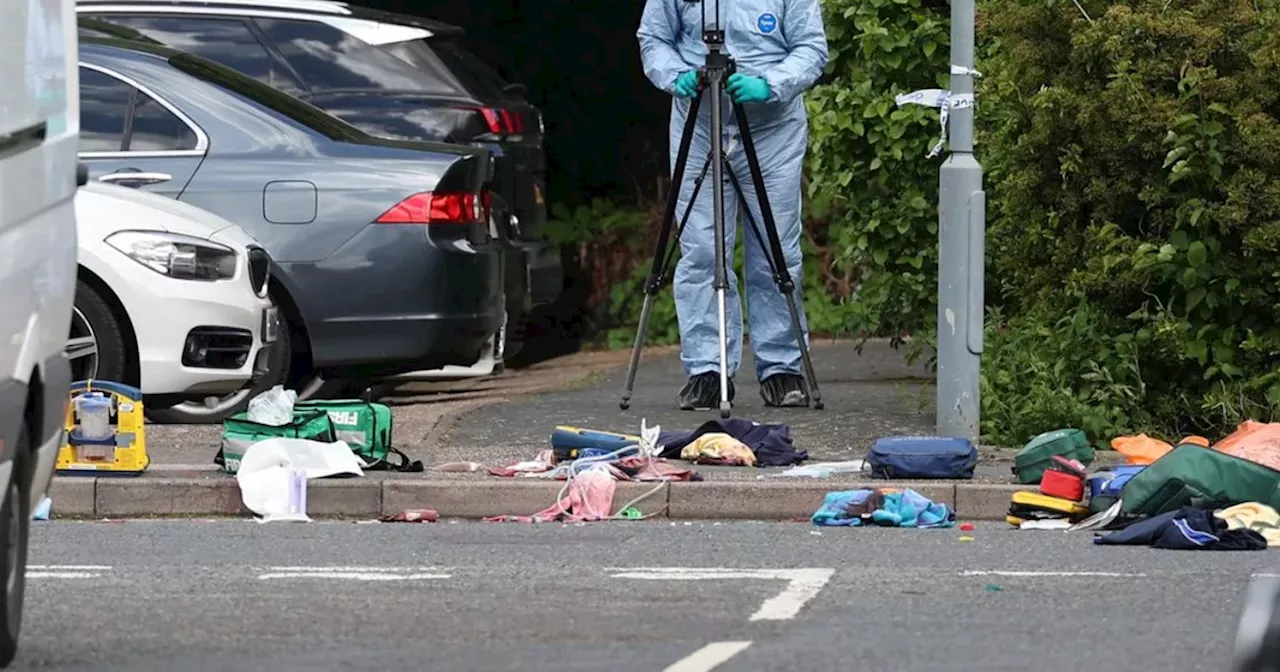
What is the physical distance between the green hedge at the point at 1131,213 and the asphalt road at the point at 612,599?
219cm

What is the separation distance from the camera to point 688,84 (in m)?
11.5

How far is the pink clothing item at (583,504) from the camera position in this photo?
9469mm

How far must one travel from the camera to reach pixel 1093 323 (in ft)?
36.8

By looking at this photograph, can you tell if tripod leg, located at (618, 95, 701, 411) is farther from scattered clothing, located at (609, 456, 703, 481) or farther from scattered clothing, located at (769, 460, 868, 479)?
scattered clothing, located at (609, 456, 703, 481)

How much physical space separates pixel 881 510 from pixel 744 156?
119 inches

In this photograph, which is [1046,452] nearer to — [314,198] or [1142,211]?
[1142,211]

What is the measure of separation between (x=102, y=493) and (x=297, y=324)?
2.68 m

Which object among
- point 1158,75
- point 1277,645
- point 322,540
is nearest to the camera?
point 1277,645

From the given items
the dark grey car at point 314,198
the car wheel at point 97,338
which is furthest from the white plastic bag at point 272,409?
the dark grey car at point 314,198

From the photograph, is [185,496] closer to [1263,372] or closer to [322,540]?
[322,540]

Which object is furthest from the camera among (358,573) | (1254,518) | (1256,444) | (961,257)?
(961,257)

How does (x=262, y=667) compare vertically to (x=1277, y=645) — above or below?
below

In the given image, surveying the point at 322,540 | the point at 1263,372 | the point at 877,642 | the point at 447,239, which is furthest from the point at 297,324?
the point at 877,642

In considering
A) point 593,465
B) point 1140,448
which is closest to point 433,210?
point 593,465
